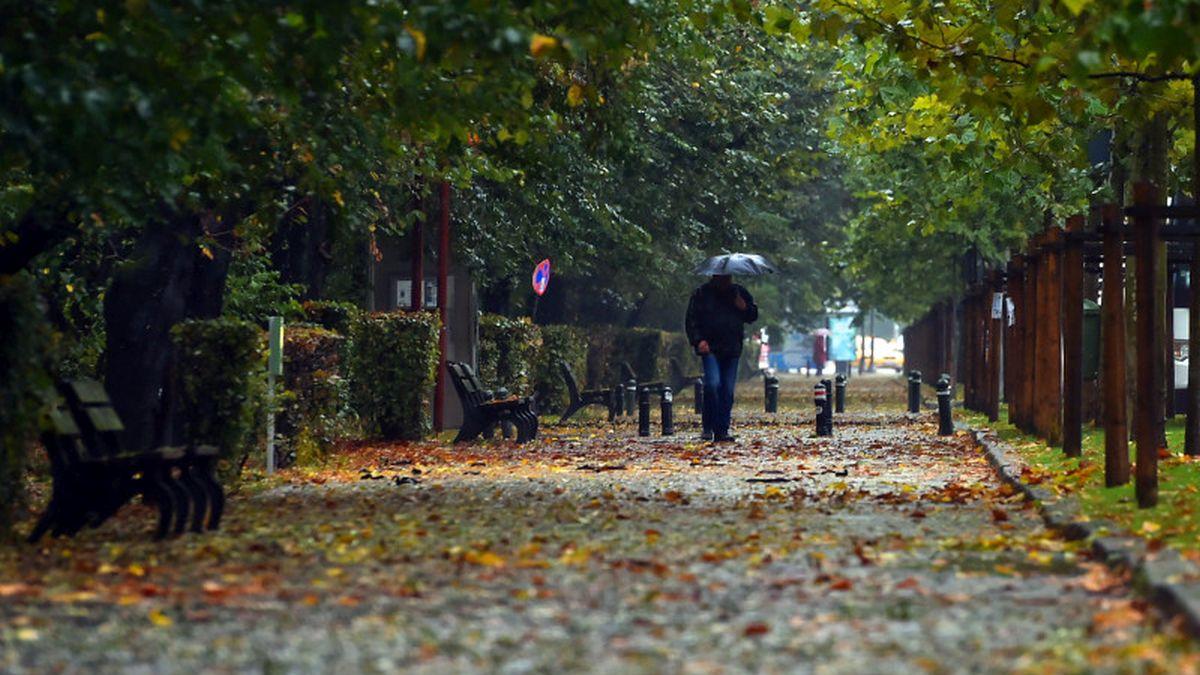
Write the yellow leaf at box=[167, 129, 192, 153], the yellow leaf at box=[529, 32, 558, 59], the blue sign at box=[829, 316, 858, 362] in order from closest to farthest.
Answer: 1. the yellow leaf at box=[529, 32, 558, 59]
2. the yellow leaf at box=[167, 129, 192, 153]
3. the blue sign at box=[829, 316, 858, 362]

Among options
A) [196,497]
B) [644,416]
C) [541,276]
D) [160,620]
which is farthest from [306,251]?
[160,620]

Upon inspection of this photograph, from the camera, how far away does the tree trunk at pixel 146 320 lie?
716 inches

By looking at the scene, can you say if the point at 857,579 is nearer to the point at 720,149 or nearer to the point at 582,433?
the point at 582,433

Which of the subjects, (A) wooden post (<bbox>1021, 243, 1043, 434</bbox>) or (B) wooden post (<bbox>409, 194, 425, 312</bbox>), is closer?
(A) wooden post (<bbox>1021, 243, 1043, 434</bbox>)

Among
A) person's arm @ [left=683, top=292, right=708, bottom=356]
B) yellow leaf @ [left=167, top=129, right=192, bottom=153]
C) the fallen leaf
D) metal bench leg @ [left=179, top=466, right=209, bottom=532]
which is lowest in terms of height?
the fallen leaf

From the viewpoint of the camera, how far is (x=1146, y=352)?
14.0 metres

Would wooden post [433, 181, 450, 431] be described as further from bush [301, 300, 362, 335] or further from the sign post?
the sign post

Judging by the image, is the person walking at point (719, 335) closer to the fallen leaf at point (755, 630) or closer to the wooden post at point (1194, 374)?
the wooden post at point (1194, 374)

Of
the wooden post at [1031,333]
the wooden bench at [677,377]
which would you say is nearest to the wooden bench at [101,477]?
the wooden post at [1031,333]

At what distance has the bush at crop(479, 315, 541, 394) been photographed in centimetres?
3139

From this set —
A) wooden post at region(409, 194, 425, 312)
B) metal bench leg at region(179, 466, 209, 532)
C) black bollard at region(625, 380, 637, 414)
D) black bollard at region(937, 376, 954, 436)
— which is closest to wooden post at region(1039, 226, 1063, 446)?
black bollard at region(937, 376, 954, 436)

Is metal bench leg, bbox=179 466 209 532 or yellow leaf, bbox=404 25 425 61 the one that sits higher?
yellow leaf, bbox=404 25 425 61

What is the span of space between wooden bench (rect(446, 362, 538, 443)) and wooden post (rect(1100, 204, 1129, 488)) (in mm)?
10664

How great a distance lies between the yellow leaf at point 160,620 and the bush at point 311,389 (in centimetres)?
982
